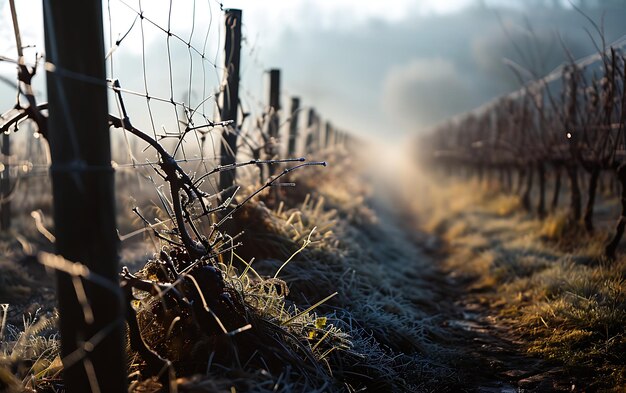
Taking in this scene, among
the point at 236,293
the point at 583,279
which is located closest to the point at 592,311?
the point at 583,279

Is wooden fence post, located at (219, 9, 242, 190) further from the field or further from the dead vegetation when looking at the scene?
the dead vegetation

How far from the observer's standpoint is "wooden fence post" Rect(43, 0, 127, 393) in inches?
69.6

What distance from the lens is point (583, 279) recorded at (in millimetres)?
4312

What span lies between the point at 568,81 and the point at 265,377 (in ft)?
19.8

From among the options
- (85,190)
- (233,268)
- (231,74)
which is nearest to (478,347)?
(233,268)

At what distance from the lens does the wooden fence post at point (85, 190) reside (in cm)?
177

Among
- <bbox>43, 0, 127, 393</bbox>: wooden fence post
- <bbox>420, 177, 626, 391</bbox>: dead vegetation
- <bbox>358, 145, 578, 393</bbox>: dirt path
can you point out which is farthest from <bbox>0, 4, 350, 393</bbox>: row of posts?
<bbox>420, 177, 626, 391</bbox>: dead vegetation

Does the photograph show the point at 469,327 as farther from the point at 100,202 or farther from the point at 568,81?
the point at 568,81

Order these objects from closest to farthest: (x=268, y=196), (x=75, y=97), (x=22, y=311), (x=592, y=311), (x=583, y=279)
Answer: (x=75, y=97) → (x=592, y=311) → (x=22, y=311) → (x=583, y=279) → (x=268, y=196)

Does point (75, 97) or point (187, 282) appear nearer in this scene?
point (75, 97)

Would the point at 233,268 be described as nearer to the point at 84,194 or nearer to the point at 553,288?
the point at 84,194

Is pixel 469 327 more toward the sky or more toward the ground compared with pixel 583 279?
more toward the ground

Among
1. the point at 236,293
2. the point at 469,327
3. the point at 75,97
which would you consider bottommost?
the point at 469,327

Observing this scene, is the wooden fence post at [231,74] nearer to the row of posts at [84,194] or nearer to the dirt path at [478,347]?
the dirt path at [478,347]
